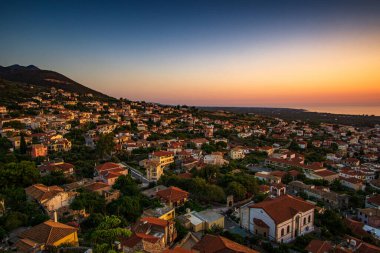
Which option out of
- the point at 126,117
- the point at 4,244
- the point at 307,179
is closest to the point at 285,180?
the point at 307,179

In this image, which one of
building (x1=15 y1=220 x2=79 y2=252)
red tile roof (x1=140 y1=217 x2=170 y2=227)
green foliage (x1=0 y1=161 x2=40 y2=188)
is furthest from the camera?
green foliage (x1=0 y1=161 x2=40 y2=188)

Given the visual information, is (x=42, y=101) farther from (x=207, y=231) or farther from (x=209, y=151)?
(x=207, y=231)

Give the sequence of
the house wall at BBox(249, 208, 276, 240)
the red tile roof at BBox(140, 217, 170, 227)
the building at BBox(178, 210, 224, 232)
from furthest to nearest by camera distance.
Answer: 1. the house wall at BBox(249, 208, 276, 240)
2. the building at BBox(178, 210, 224, 232)
3. the red tile roof at BBox(140, 217, 170, 227)

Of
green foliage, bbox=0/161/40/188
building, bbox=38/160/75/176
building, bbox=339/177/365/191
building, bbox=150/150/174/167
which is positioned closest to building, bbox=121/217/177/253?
green foliage, bbox=0/161/40/188

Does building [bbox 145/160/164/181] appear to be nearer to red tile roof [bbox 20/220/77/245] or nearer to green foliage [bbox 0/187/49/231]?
green foliage [bbox 0/187/49/231]

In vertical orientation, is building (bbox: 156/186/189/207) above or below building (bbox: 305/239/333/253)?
above

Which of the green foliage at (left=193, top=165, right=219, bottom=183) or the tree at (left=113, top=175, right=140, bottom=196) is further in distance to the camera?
the green foliage at (left=193, top=165, right=219, bottom=183)

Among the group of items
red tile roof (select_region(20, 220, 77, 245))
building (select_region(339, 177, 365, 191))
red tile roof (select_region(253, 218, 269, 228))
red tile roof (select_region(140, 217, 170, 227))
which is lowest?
building (select_region(339, 177, 365, 191))
